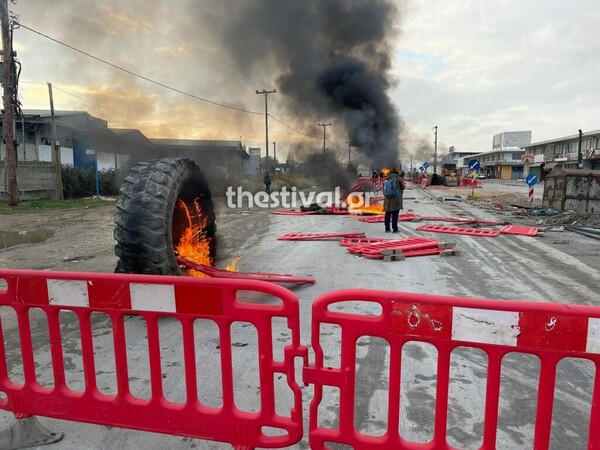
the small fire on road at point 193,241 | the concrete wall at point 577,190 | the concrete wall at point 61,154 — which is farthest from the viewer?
the concrete wall at point 61,154

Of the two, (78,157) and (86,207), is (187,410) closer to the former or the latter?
(86,207)

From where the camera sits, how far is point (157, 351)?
2.16 meters

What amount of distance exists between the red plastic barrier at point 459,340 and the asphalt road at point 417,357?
494mm

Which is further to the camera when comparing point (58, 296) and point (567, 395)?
point (567, 395)

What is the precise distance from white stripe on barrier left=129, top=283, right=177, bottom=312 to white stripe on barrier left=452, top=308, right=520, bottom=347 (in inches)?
55.4

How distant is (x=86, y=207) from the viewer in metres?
17.3

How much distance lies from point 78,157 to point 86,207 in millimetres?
12678

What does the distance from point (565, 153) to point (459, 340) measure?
64.7m

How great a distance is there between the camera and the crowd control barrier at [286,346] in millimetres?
1722

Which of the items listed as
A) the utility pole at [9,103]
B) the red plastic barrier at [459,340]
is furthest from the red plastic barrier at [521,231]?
the utility pole at [9,103]

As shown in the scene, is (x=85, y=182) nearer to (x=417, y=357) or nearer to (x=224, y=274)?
(x=224, y=274)

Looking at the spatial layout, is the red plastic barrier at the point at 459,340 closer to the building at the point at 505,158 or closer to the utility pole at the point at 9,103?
the utility pole at the point at 9,103

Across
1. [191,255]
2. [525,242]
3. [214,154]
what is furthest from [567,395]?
[214,154]

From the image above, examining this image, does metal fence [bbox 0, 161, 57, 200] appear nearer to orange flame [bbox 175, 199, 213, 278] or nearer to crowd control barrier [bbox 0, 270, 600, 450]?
orange flame [bbox 175, 199, 213, 278]
